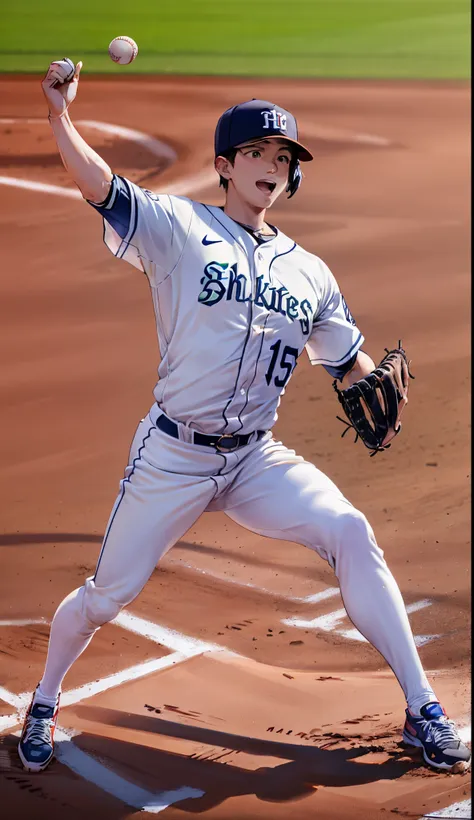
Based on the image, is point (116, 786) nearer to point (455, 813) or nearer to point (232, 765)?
point (232, 765)

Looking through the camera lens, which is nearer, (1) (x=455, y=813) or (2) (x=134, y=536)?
(1) (x=455, y=813)

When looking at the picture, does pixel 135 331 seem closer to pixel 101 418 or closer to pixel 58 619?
pixel 101 418

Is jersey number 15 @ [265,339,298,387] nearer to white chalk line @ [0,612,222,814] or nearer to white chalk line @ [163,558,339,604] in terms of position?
white chalk line @ [0,612,222,814]

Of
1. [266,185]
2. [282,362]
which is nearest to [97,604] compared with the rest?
[282,362]

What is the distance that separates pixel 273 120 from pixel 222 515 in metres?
2.97

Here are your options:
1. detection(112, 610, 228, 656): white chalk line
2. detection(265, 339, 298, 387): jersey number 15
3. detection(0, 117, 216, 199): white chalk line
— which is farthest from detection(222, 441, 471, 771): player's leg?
detection(0, 117, 216, 199): white chalk line

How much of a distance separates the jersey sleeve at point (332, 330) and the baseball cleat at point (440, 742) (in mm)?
1185

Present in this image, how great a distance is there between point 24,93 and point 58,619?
306 inches

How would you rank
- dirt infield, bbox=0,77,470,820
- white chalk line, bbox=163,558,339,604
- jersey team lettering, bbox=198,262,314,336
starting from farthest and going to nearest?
white chalk line, bbox=163,558,339,604 < dirt infield, bbox=0,77,470,820 < jersey team lettering, bbox=198,262,314,336

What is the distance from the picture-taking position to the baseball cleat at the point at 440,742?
143 inches

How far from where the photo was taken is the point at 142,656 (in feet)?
15.3

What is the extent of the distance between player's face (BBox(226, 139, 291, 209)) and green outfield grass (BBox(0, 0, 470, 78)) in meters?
8.52

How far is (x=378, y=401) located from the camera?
12.6 feet

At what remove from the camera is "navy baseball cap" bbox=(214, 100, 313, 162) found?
361cm
